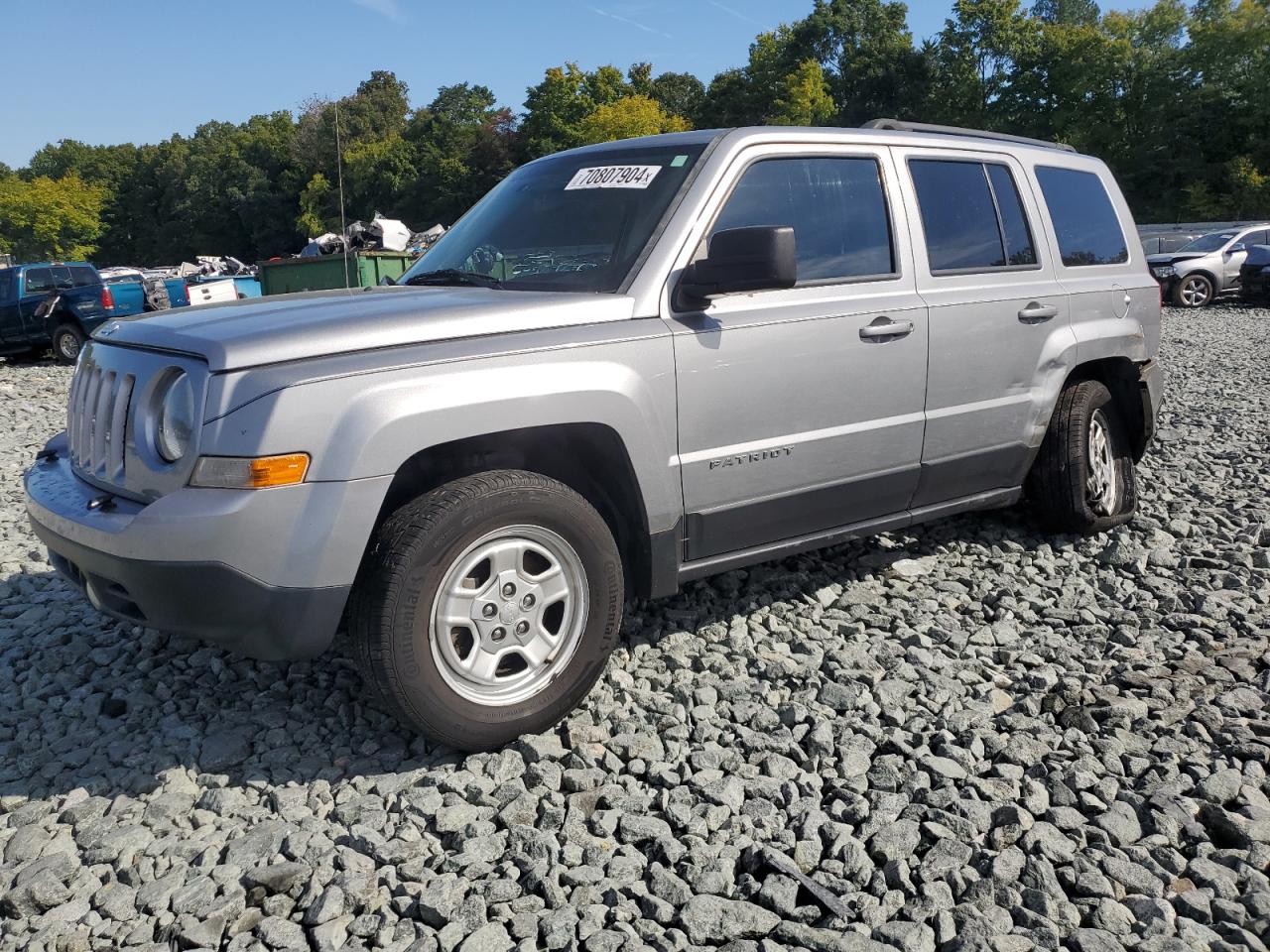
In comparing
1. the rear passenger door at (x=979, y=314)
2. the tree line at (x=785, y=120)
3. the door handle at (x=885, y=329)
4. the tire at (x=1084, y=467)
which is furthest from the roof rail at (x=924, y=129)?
the tree line at (x=785, y=120)

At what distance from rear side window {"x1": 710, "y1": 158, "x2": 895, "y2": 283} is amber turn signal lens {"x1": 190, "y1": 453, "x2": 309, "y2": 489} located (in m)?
1.72

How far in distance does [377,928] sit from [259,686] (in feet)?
5.14

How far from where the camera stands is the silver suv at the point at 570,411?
112 inches

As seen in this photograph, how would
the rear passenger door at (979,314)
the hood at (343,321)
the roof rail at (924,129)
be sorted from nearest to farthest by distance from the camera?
the hood at (343,321) < the rear passenger door at (979,314) < the roof rail at (924,129)

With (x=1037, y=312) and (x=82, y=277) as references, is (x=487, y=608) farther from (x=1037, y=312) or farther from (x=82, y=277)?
(x=82, y=277)

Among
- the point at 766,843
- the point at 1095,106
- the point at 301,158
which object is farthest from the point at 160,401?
the point at 301,158

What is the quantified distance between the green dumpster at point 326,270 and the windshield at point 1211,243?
17143 millimetres

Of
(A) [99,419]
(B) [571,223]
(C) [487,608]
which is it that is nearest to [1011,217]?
(B) [571,223]

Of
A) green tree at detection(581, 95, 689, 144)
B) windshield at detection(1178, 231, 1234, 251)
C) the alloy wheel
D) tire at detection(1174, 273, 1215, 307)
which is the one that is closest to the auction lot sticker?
the alloy wheel

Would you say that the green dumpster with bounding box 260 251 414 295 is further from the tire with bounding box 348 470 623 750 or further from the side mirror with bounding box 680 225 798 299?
the tire with bounding box 348 470 623 750

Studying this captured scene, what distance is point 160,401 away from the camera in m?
3.02

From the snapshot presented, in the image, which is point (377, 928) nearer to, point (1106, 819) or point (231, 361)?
point (231, 361)

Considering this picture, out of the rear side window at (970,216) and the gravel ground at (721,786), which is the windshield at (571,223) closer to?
the rear side window at (970,216)

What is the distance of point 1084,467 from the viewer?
4996 mm
